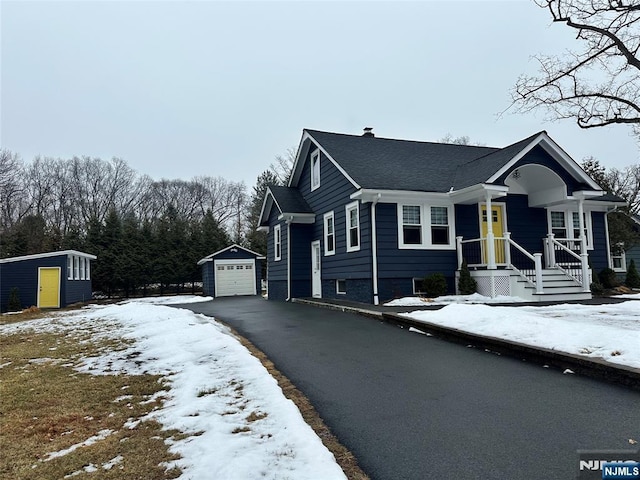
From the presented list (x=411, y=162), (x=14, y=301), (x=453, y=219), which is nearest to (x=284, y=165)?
(x=14, y=301)

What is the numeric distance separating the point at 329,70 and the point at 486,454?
2608 cm

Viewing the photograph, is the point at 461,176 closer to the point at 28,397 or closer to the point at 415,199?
the point at 415,199

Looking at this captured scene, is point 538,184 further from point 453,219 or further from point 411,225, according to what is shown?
point 411,225

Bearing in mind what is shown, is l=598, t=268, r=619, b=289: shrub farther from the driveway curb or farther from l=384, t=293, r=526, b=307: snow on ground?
the driveway curb

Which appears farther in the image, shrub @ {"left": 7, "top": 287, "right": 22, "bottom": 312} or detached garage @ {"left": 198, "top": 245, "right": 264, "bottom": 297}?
detached garage @ {"left": 198, "top": 245, "right": 264, "bottom": 297}

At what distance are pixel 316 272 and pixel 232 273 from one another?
12.1 m

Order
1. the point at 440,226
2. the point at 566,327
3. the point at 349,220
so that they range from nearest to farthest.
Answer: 1. the point at 566,327
2. the point at 440,226
3. the point at 349,220

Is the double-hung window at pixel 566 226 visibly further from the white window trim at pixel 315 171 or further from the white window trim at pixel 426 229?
the white window trim at pixel 315 171

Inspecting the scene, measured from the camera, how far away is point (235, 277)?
27797 mm

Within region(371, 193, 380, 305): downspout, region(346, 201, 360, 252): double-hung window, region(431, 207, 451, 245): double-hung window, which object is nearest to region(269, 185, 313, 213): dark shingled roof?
region(346, 201, 360, 252): double-hung window

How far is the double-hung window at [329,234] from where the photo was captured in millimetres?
15305

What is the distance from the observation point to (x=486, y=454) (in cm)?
284

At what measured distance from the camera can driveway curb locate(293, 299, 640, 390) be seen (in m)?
4.33

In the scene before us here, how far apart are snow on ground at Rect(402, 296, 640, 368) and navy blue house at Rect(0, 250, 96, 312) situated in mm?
21704
